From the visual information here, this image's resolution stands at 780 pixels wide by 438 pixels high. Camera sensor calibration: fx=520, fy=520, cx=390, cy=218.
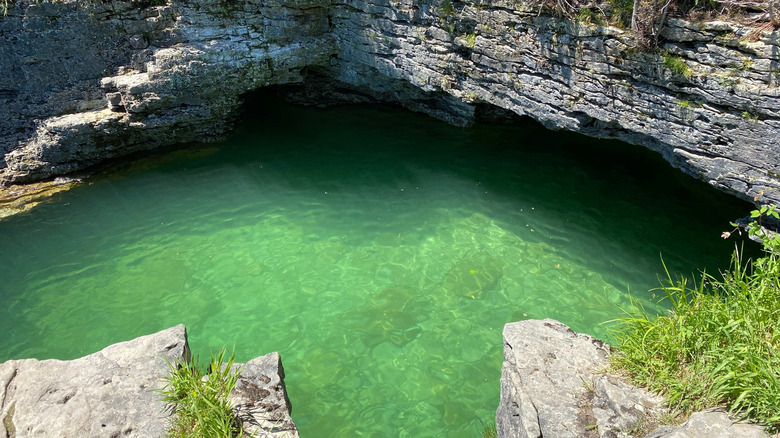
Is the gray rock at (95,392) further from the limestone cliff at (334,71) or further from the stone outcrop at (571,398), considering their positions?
the limestone cliff at (334,71)

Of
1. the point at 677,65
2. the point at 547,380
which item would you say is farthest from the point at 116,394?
the point at 677,65

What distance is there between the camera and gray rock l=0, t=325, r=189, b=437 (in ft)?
15.0

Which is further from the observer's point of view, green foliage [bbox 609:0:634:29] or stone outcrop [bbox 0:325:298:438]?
green foliage [bbox 609:0:634:29]

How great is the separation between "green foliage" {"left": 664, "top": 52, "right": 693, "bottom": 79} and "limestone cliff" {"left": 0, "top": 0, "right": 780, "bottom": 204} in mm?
14

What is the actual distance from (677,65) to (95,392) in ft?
22.7

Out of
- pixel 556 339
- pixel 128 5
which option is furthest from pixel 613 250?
pixel 128 5

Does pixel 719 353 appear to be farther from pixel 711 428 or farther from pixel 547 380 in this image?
pixel 547 380

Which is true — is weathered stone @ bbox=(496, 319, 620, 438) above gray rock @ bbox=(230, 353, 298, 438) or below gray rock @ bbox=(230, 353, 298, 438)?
above

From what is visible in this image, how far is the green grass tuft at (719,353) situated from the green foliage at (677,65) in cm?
212

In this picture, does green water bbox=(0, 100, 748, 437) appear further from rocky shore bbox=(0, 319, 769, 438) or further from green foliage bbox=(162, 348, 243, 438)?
green foliage bbox=(162, 348, 243, 438)

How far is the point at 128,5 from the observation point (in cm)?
916

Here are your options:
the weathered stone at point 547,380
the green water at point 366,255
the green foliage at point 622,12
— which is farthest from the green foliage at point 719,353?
the green foliage at point 622,12

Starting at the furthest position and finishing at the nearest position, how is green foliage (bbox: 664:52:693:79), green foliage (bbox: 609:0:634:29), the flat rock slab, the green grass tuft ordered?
green foliage (bbox: 609:0:634:29)
green foliage (bbox: 664:52:693:79)
the green grass tuft
the flat rock slab

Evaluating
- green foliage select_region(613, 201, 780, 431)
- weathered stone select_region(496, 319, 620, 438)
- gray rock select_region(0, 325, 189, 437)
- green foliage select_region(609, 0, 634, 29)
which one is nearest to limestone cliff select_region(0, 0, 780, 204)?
green foliage select_region(609, 0, 634, 29)
